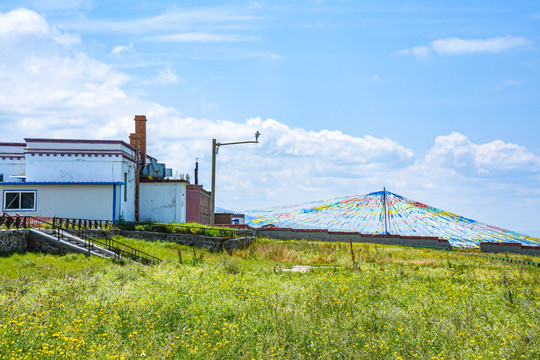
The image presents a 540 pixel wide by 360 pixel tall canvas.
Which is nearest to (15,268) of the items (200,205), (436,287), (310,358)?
(310,358)

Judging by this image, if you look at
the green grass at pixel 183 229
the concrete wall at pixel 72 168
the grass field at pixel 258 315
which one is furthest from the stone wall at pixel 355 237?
the grass field at pixel 258 315

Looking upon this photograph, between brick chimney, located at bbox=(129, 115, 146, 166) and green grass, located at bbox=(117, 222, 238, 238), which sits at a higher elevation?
brick chimney, located at bbox=(129, 115, 146, 166)

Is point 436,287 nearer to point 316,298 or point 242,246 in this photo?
point 316,298

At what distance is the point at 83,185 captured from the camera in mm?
29109

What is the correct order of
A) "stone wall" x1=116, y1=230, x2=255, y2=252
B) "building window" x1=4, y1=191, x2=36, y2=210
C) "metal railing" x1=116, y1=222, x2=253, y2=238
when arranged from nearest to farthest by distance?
"stone wall" x1=116, y1=230, x2=255, y2=252 → "metal railing" x1=116, y1=222, x2=253, y2=238 → "building window" x1=4, y1=191, x2=36, y2=210

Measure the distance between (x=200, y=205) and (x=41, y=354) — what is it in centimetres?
3072

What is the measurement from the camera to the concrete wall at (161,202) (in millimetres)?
33031

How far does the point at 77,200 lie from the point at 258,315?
22251 millimetres

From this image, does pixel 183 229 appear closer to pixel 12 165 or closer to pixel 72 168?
pixel 72 168

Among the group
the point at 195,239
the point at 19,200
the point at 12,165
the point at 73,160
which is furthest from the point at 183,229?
the point at 12,165

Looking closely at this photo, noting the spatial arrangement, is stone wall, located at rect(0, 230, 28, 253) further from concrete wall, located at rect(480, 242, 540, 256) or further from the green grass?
concrete wall, located at rect(480, 242, 540, 256)

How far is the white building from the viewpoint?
2859 centimetres

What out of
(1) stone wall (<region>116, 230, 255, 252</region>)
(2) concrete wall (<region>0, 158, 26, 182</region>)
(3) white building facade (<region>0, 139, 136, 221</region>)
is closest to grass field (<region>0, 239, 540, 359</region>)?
(1) stone wall (<region>116, 230, 255, 252</region>)

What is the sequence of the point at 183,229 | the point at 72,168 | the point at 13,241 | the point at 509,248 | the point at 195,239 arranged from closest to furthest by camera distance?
the point at 13,241 < the point at 195,239 < the point at 183,229 < the point at 72,168 < the point at 509,248
